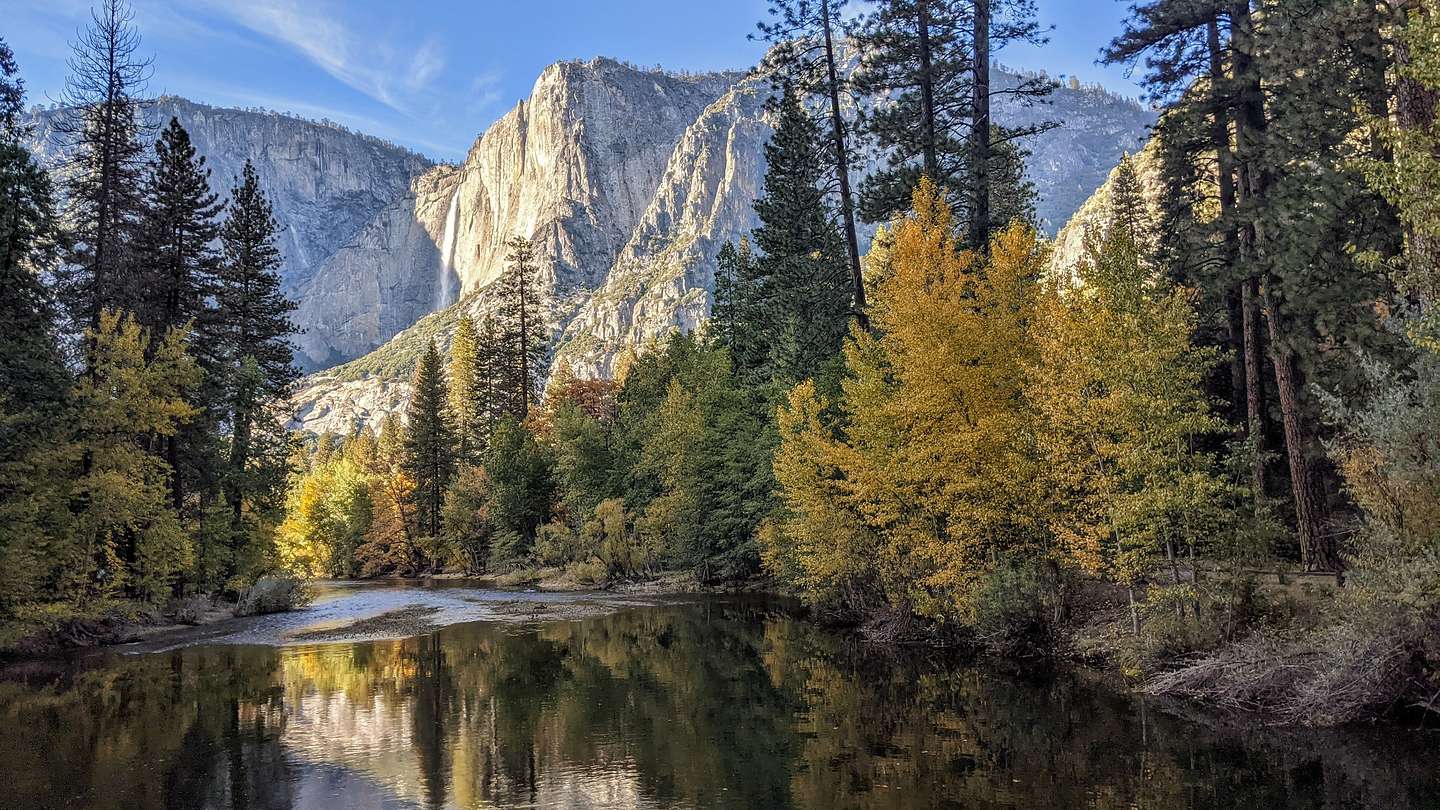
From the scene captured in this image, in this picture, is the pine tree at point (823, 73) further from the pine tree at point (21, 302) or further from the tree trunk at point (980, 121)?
the pine tree at point (21, 302)

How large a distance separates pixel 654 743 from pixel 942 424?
10827 millimetres

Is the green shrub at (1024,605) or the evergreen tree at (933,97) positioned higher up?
the evergreen tree at (933,97)

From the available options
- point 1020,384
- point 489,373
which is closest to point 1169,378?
point 1020,384

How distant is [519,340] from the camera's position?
69.2m

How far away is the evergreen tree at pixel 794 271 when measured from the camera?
32.2 metres

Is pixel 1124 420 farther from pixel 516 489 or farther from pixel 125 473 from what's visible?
pixel 516 489

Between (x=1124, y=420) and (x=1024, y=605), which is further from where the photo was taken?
(x=1024, y=605)

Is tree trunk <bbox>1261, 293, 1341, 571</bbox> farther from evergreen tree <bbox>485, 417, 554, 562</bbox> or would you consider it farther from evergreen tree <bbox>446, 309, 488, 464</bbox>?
evergreen tree <bbox>446, 309, 488, 464</bbox>

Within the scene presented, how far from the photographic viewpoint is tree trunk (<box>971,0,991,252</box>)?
77.0 ft

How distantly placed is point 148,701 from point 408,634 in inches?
454

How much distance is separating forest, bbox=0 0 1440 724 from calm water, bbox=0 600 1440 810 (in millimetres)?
2239

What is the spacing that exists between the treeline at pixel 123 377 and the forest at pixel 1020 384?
15 cm

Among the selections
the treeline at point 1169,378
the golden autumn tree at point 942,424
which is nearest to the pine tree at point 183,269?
the treeline at point 1169,378

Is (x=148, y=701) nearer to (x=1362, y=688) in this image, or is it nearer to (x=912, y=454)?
(x=912, y=454)
